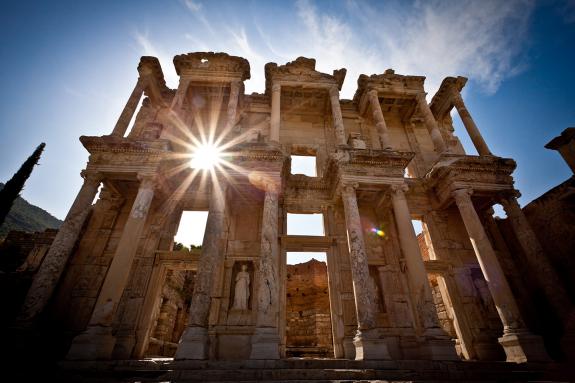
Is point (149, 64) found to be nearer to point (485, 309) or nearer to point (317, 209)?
point (317, 209)

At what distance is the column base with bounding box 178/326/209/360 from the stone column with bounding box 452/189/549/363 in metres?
8.71

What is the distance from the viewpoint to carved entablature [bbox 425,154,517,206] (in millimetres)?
10906

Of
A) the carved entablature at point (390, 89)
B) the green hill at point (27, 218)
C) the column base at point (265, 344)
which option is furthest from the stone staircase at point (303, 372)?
the green hill at point (27, 218)

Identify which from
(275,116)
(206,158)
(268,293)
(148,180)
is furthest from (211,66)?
(268,293)

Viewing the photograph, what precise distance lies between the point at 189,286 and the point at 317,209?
10363mm

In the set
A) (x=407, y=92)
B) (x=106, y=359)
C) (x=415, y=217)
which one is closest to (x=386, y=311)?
(x=415, y=217)

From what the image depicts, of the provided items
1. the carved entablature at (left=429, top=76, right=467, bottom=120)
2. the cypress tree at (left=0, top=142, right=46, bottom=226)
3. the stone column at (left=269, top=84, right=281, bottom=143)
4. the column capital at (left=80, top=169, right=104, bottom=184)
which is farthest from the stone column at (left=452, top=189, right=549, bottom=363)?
the cypress tree at (left=0, top=142, right=46, bottom=226)

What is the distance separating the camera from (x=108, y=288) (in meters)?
8.01

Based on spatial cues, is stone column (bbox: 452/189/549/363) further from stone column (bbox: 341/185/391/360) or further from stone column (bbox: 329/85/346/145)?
stone column (bbox: 329/85/346/145)

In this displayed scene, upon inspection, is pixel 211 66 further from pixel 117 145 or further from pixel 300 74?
pixel 117 145

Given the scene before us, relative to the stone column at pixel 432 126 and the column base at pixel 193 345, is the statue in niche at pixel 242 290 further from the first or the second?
the stone column at pixel 432 126

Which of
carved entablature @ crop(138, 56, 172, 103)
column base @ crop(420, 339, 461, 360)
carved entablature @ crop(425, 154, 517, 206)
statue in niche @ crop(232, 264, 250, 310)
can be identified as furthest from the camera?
carved entablature @ crop(138, 56, 172, 103)

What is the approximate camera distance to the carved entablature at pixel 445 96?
1448 centimetres

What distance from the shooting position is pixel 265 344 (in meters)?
7.09
